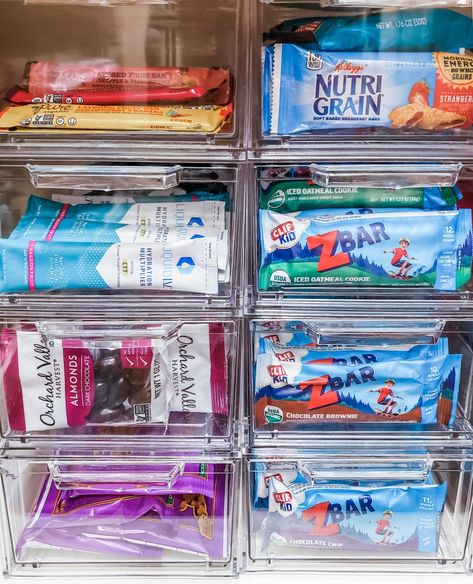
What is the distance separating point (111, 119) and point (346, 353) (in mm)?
584

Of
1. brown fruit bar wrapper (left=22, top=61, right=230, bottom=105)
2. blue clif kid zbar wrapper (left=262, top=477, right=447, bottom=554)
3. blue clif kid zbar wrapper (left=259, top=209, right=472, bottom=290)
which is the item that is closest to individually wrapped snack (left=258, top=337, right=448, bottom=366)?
blue clif kid zbar wrapper (left=259, top=209, right=472, bottom=290)

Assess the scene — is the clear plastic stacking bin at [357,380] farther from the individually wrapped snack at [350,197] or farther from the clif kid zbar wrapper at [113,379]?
the individually wrapped snack at [350,197]

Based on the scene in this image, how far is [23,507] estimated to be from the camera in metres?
1.18

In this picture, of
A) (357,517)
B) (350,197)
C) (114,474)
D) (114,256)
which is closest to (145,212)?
(114,256)

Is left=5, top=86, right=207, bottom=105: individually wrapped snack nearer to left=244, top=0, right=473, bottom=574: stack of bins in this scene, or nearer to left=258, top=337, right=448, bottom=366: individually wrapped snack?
left=244, top=0, right=473, bottom=574: stack of bins

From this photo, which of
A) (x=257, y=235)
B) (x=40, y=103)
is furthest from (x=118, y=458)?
(x=40, y=103)

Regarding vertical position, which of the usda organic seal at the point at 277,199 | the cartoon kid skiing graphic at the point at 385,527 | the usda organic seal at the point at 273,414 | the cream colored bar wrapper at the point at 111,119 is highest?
the cream colored bar wrapper at the point at 111,119

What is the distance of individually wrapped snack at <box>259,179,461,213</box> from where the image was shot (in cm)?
105

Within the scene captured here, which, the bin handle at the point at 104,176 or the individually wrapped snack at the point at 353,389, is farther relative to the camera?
the individually wrapped snack at the point at 353,389

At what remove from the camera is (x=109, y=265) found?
1.01 meters

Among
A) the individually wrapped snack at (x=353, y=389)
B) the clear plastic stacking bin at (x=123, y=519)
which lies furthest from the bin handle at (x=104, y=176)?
the clear plastic stacking bin at (x=123, y=519)

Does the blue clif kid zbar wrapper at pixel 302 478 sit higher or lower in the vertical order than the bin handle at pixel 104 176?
lower

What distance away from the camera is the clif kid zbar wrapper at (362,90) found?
3.23 ft

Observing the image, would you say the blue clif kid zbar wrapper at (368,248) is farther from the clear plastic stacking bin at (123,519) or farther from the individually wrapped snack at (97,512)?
the individually wrapped snack at (97,512)
